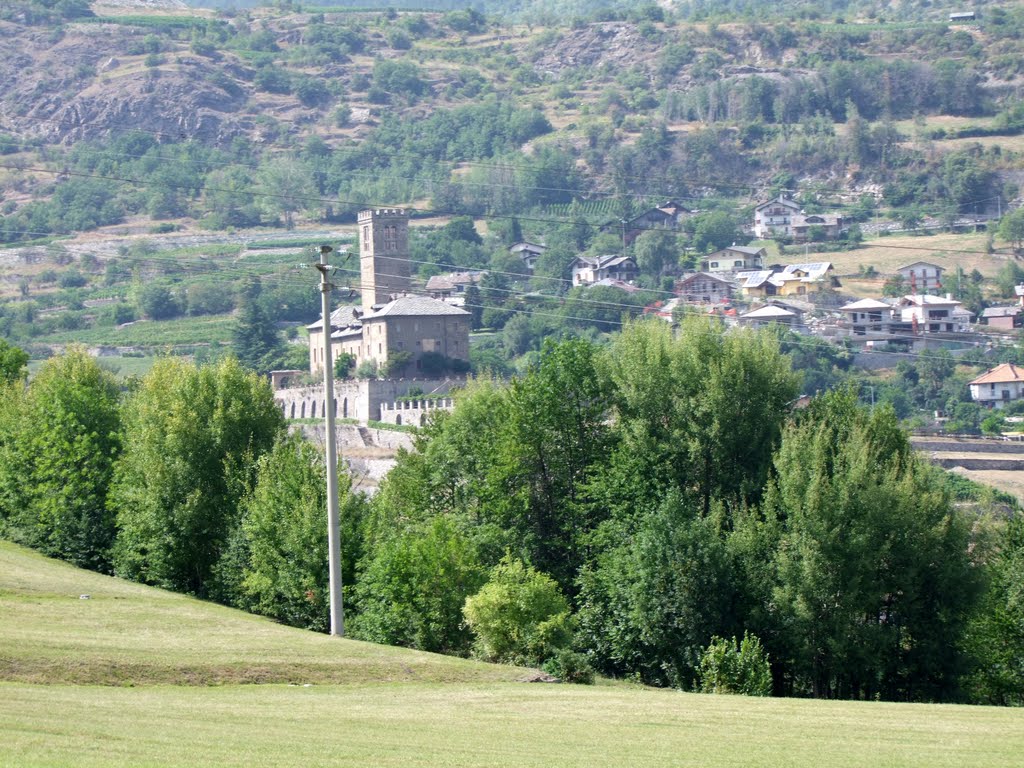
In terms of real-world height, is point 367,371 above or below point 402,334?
below

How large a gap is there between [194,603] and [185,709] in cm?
1439

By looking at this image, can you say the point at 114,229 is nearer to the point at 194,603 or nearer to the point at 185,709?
the point at 194,603

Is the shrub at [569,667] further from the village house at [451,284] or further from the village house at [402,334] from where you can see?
the village house at [451,284]

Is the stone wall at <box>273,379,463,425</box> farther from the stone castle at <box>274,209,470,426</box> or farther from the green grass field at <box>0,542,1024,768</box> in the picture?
the green grass field at <box>0,542,1024,768</box>

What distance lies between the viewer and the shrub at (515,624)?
3136 centimetres

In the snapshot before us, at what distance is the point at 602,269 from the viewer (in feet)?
541

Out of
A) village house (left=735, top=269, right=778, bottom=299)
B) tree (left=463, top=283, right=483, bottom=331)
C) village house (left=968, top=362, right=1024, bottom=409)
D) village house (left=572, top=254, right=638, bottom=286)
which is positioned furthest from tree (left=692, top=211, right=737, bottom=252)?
village house (left=968, top=362, right=1024, bottom=409)

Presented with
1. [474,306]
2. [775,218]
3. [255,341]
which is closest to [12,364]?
[255,341]

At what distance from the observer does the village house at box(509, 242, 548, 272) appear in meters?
174

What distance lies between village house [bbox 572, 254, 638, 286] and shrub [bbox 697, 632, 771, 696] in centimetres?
13197

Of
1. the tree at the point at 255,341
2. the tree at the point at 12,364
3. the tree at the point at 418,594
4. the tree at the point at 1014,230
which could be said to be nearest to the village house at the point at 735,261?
the tree at the point at 1014,230

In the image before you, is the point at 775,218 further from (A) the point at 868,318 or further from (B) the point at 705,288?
(A) the point at 868,318

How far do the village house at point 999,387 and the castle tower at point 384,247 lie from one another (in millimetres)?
49643

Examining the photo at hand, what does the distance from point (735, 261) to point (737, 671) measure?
136 m
